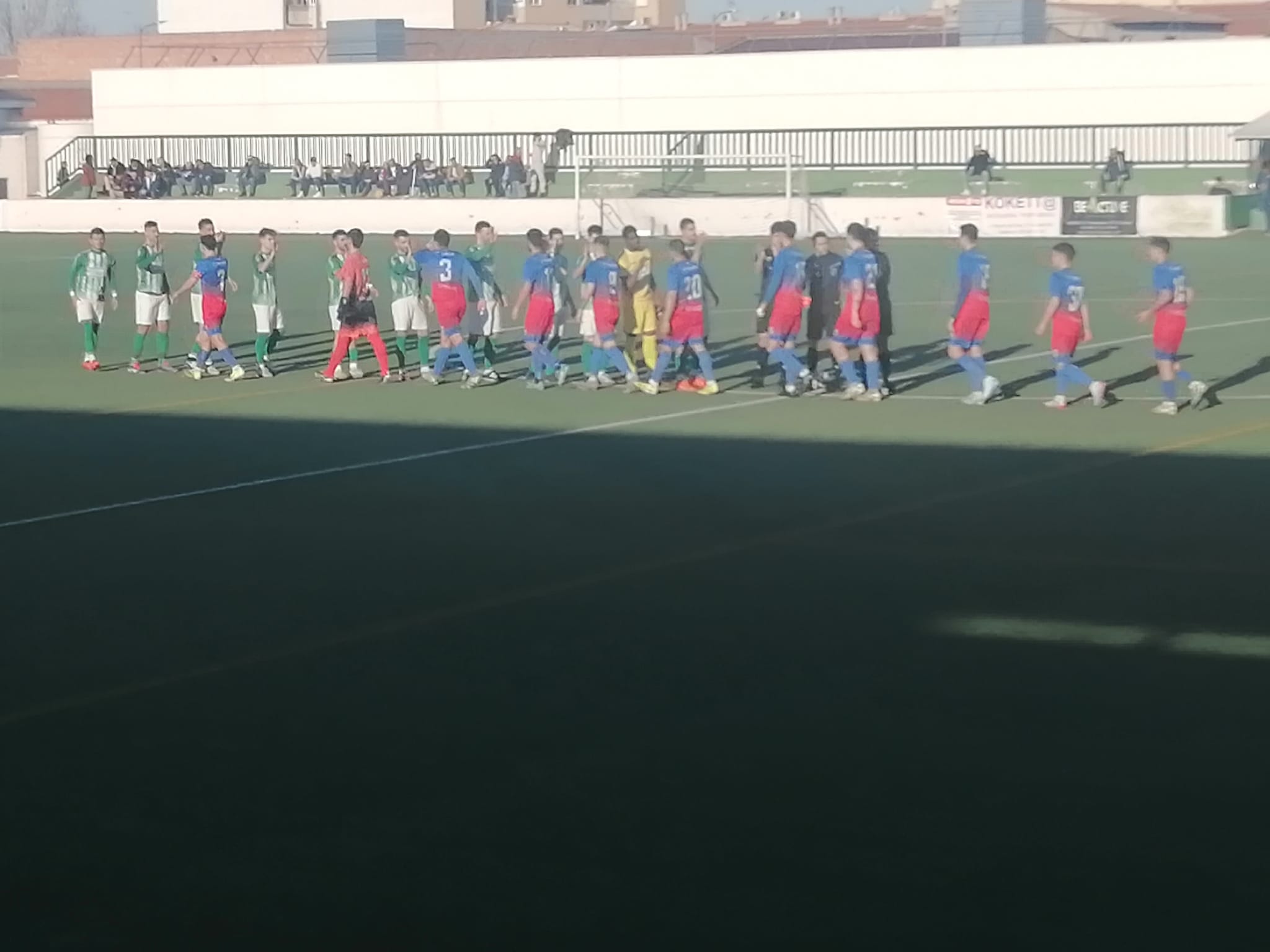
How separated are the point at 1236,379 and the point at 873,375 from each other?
4160 millimetres

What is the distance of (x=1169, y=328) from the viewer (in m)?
17.4

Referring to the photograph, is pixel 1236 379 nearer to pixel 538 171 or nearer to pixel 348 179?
pixel 538 171

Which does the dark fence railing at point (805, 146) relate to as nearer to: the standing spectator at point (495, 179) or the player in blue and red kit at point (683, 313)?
the standing spectator at point (495, 179)

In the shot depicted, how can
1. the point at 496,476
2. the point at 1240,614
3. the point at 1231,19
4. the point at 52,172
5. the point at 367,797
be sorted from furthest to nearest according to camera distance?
the point at 1231,19 → the point at 52,172 → the point at 496,476 → the point at 1240,614 → the point at 367,797

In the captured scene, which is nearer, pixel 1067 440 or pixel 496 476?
pixel 496 476

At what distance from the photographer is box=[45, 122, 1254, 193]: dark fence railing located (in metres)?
49.4

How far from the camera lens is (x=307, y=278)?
3641 cm

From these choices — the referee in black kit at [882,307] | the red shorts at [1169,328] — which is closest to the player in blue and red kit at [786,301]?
the referee in black kit at [882,307]

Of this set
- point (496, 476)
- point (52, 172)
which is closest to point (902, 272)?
point (496, 476)

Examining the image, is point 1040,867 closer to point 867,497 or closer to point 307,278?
point 867,497

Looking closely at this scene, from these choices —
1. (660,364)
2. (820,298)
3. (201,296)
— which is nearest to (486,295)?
(660,364)

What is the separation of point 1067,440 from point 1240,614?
621 centimetres

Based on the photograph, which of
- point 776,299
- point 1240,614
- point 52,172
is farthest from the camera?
point 52,172

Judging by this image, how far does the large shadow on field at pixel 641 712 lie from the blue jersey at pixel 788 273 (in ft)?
15.2
